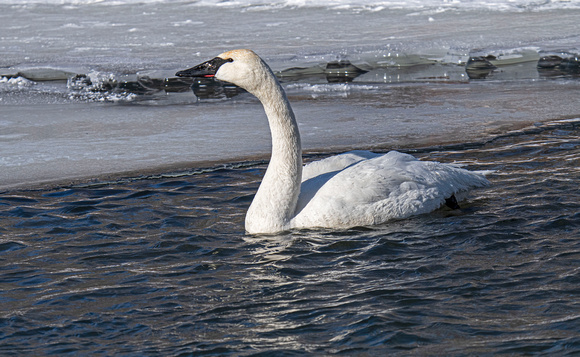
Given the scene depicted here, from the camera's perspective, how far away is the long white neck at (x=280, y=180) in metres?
5.37

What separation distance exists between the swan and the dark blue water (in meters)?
0.12

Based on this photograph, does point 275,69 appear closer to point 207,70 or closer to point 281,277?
point 207,70

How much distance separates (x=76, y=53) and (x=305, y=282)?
8871mm

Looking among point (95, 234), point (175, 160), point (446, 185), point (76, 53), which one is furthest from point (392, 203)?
point (76, 53)

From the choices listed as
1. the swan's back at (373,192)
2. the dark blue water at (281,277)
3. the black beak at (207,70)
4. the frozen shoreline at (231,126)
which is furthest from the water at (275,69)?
the black beak at (207,70)

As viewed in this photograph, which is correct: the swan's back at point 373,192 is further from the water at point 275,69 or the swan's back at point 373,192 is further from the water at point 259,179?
the water at point 275,69

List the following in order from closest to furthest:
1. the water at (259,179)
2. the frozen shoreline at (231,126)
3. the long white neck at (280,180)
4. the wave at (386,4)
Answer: the water at (259,179) < the long white neck at (280,180) < the frozen shoreline at (231,126) < the wave at (386,4)

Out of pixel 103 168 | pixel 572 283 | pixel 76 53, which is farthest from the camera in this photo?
pixel 76 53

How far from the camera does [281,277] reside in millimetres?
4559

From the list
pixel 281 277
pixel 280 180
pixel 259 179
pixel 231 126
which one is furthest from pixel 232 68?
pixel 231 126

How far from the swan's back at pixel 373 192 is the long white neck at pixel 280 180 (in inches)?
4.8

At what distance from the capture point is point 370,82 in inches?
449

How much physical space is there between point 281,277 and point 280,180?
1.02 m

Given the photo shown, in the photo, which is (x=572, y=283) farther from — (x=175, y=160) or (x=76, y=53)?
(x=76, y=53)
